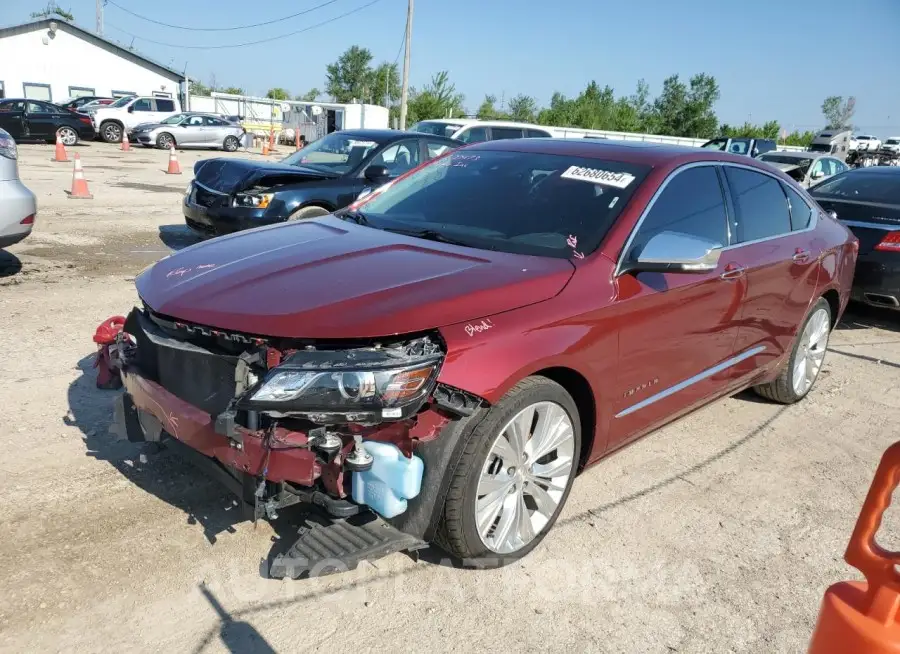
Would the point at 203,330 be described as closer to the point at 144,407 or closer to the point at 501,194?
the point at 144,407

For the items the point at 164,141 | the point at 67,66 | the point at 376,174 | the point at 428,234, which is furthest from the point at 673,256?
the point at 67,66

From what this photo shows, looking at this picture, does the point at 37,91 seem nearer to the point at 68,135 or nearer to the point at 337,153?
the point at 68,135

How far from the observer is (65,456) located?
3.53 meters

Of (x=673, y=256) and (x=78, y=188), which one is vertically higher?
(x=673, y=256)

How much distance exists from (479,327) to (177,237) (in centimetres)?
814

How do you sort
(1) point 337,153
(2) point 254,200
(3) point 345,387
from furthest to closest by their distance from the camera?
(1) point 337,153, (2) point 254,200, (3) point 345,387

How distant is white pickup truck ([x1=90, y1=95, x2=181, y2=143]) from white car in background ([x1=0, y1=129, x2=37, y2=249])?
23.3 metres

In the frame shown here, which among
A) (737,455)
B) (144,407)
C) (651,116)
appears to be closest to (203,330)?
(144,407)

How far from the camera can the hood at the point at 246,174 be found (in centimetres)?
780

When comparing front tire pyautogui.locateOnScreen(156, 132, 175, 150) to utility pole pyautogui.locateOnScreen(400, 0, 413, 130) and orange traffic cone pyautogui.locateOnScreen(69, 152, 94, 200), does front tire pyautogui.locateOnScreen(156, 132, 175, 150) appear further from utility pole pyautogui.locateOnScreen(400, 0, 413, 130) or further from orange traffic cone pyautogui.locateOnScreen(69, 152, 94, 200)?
orange traffic cone pyautogui.locateOnScreen(69, 152, 94, 200)

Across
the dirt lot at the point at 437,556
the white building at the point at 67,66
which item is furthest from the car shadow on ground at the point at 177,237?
the white building at the point at 67,66

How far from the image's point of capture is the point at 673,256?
3.14 meters

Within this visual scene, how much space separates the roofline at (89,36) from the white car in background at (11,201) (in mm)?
37412

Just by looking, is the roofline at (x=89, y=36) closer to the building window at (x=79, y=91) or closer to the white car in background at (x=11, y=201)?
the building window at (x=79, y=91)
